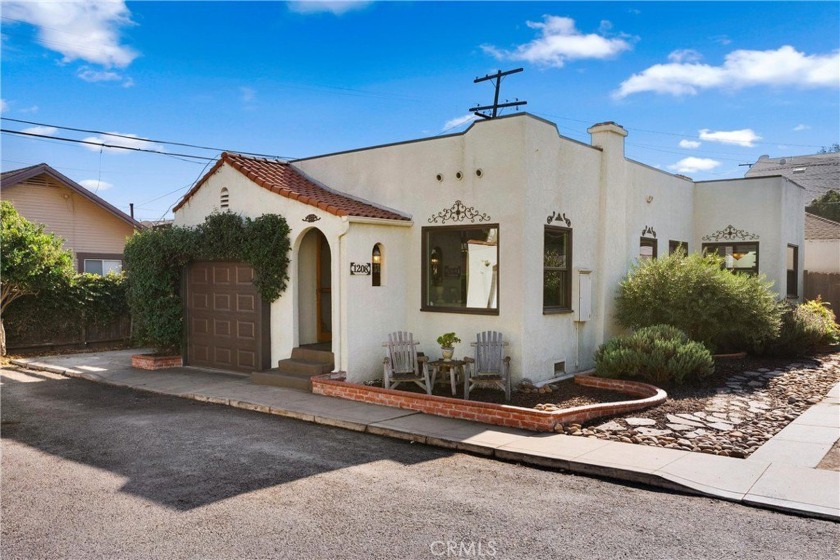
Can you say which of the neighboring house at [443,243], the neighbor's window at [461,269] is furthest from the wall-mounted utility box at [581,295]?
the neighbor's window at [461,269]

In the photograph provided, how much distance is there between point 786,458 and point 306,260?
8925 mm

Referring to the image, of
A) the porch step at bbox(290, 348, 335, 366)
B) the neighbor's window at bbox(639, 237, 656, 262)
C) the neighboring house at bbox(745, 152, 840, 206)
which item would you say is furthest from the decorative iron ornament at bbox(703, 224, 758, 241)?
the neighboring house at bbox(745, 152, 840, 206)

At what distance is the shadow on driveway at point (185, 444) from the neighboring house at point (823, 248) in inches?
944

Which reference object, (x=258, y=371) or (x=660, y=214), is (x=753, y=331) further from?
(x=258, y=371)

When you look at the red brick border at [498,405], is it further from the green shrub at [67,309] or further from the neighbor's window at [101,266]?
the neighbor's window at [101,266]

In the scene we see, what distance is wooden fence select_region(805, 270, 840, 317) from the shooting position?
18.8m

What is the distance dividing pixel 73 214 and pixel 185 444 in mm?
17089

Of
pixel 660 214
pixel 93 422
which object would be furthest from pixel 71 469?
pixel 660 214

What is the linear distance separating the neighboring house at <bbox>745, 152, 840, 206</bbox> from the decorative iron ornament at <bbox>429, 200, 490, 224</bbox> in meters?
32.1

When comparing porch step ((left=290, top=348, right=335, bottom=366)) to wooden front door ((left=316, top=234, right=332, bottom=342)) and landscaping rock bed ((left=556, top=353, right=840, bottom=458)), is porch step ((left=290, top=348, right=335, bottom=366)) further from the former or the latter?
landscaping rock bed ((left=556, top=353, right=840, bottom=458))

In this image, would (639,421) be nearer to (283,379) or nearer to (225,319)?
(283,379)

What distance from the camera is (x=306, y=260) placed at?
12.4 m

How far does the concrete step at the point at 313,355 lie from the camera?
36.0 feet

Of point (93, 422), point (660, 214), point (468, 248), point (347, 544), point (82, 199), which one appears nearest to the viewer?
point (347, 544)
